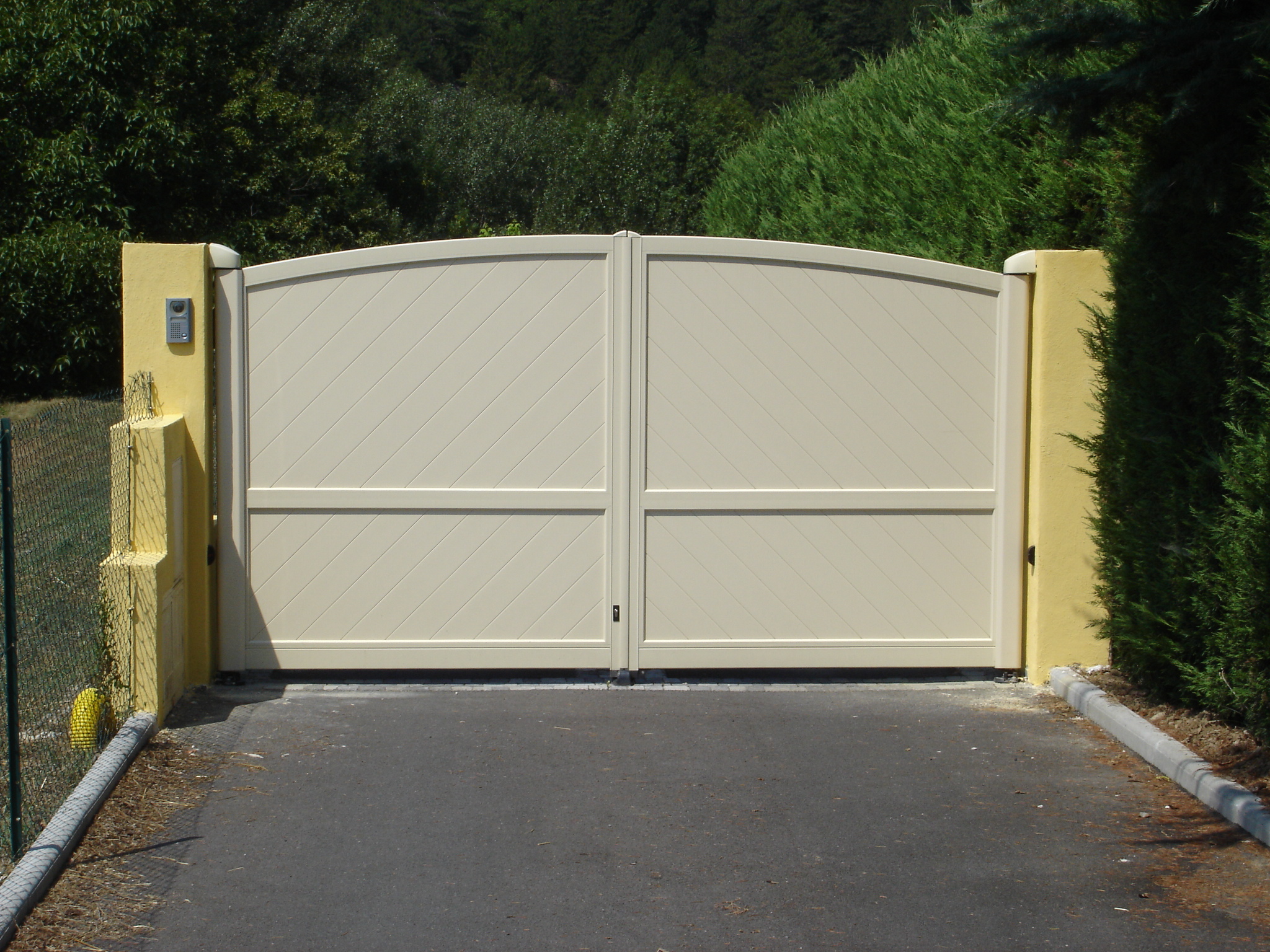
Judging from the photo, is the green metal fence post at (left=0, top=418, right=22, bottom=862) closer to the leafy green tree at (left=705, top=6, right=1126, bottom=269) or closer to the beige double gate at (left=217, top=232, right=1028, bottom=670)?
the beige double gate at (left=217, top=232, right=1028, bottom=670)

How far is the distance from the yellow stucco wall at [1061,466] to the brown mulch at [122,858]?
412 cm

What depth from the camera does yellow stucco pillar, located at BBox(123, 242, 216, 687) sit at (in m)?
5.86

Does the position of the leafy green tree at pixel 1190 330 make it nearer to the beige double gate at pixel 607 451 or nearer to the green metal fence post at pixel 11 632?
the beige double gate at pixel 607 451

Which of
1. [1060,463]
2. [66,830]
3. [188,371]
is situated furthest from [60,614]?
[1060,463]

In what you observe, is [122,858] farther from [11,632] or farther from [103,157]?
[103,157]

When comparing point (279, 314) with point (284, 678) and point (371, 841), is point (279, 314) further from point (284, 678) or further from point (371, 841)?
point (371, 841)

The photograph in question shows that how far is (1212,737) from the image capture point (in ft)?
16.9

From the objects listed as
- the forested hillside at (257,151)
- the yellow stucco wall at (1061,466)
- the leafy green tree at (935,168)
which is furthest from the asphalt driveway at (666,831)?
the forested hillside at (257,151)

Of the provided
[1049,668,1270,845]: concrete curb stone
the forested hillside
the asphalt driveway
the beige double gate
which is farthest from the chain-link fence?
[1049,668,1270,845]: concrete curb stone

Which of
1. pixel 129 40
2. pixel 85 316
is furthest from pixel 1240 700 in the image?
pixel 129 40

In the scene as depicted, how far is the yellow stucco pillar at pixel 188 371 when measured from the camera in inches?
231

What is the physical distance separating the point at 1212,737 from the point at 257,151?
15.9 meters

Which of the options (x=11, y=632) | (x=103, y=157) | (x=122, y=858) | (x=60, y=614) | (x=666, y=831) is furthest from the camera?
(x=103, y=157)

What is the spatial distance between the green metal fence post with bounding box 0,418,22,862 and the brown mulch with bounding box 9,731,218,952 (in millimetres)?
249
